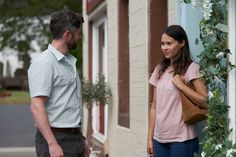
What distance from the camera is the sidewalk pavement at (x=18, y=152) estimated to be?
453 inches

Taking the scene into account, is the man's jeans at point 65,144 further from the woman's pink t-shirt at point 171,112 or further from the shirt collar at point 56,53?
the woman's pink t-shirt at point 171,112

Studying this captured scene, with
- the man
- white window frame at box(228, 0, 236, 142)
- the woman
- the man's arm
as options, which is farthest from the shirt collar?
white window frame at box(228, 0, 236, 142)

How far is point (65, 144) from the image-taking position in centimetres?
426

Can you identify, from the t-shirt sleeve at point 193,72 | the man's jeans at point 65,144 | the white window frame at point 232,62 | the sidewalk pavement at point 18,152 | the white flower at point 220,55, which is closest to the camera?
the white window frame at point 232,62

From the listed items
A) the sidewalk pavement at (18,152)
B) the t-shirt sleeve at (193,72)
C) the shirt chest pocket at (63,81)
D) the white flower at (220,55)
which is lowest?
the sidewalk pavement at (18,152)

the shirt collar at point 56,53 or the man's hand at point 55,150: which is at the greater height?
the shirt collar at point 56,53

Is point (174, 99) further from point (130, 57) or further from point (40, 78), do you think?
point (130, 57)

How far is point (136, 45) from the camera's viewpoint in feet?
25.6

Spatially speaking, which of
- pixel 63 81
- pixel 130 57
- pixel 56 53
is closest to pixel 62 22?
pixel 56 53

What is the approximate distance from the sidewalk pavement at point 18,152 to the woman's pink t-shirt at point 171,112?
7.02 metres

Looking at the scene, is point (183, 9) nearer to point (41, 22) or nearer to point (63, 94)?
point (63, 94)

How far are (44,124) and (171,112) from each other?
1.06 meters

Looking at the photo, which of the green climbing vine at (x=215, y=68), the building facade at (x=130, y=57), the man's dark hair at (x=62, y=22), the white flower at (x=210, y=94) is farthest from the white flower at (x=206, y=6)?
the building facade at (x=130, y=57)

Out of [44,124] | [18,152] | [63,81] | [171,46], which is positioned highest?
[171,46]
